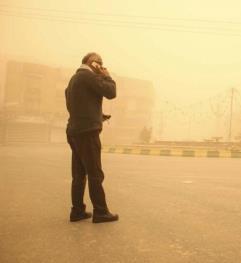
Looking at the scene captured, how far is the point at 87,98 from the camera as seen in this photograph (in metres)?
4.06

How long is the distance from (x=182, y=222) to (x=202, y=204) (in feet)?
3.80

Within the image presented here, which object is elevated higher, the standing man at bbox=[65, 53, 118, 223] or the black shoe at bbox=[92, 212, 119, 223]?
the standing man at bbox=[65, 53, 118, 223]

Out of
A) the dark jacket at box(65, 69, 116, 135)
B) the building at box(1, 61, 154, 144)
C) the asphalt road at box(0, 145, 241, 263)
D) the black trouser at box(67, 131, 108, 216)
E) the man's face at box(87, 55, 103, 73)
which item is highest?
the building at box(1, 61, 154, 144)

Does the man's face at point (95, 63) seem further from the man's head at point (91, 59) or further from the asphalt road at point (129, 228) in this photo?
the asphalt road at point (129, 228)

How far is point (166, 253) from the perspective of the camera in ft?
9.87

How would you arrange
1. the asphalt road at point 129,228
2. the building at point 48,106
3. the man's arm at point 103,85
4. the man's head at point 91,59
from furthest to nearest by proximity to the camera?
the building at point 48,106 → the man's head at point 91,59 → the man's arm at point 103,85 → the asphalt road at point 129,228

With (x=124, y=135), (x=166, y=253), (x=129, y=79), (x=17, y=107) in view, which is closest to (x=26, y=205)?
(x=166, y=253)

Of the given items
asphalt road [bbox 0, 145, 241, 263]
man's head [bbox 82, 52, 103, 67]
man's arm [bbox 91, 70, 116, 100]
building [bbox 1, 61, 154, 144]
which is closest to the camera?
asphalt road [bbox 0, 145, 241, 263]

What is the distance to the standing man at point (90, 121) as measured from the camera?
3.99 m

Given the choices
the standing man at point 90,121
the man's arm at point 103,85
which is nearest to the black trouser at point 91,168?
the standing man at point 90,121

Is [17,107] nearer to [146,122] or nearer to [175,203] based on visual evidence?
[146,122]

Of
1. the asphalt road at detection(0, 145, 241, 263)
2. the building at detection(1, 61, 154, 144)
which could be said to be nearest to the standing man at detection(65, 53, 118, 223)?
the asphalt road at detection(0, 145, 241, 263)

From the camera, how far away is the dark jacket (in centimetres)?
397

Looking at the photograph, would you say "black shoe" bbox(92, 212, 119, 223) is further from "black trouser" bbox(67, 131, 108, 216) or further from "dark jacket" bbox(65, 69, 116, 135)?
"dark jacket" bbox(65, 69, 116, 135)
